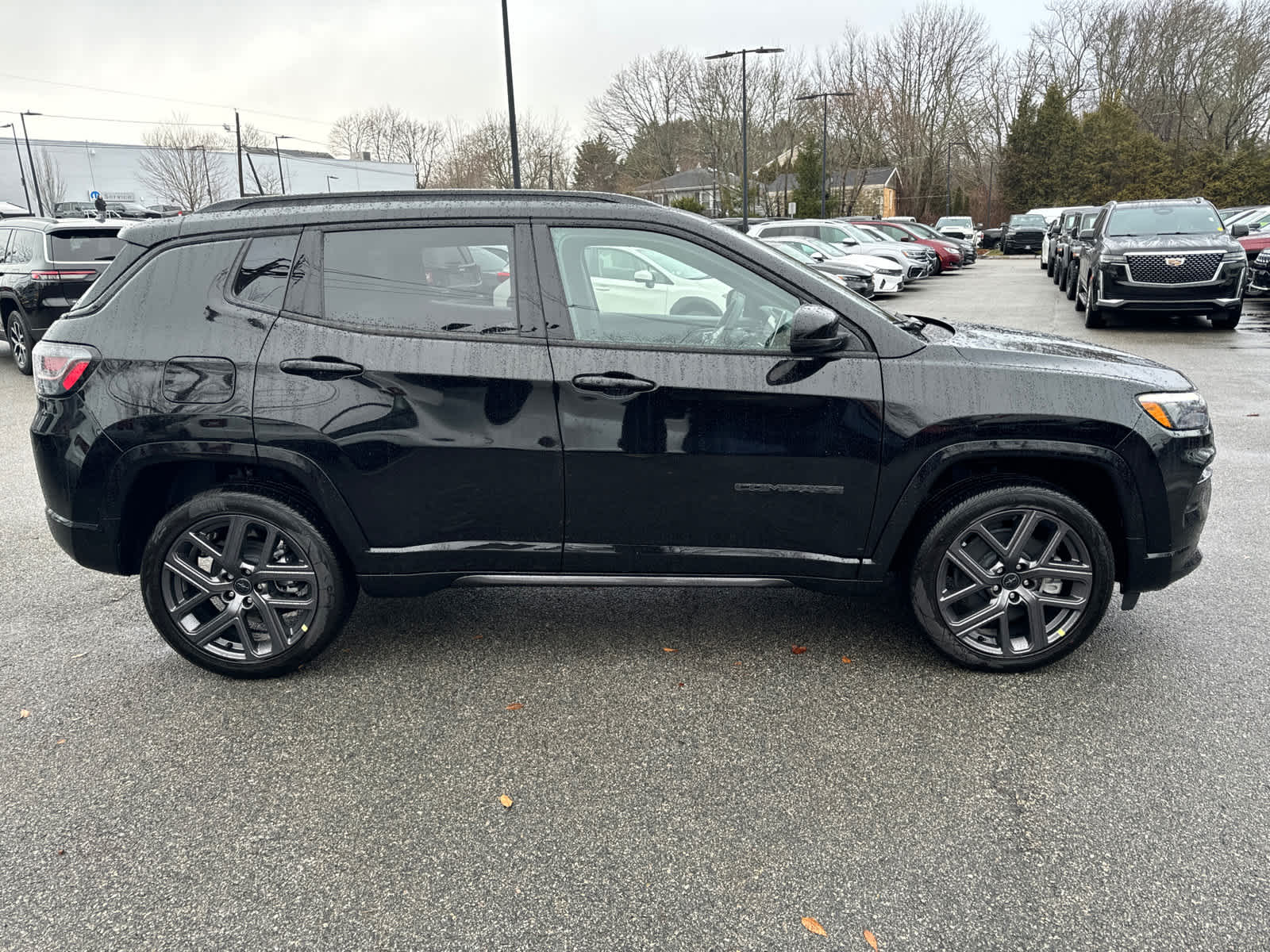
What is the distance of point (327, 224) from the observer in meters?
3.59

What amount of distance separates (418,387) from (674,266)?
3.51 feet

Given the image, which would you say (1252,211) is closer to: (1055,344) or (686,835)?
(1055,344)

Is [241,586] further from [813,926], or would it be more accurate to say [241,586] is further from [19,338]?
[19,338]

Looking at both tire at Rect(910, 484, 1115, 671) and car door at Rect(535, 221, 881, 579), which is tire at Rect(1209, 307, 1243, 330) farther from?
car door at Rect(535, 221, 881, 579)

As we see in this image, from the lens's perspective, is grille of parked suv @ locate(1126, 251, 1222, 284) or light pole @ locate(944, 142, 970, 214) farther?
light pole @ locate(944, 142, 970, 214)

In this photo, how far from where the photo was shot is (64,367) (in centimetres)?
360

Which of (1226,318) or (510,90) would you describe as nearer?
(1226,318)

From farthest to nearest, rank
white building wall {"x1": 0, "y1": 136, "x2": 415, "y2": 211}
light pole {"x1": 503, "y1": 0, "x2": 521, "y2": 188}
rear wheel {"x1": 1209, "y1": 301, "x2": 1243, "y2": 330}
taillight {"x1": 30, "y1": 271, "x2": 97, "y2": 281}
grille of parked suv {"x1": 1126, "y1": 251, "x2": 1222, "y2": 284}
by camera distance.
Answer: white building wall {"x1": 0, "y1": 136, "x2": 415, "y2": 211}
light pole {"x1": 503, "y1": 0, "x2": 521, "y2": 188}
rear wheel {"x1": 1209, "y1": 301, "x2": 1243, "y2": 330}
grille of parked suv {"x1": 1126, "y1": 251, "x2": 1222, "y2": 284}
taillight {"x1": 30, "y1": 271, "x2": 97, "y2": 281}

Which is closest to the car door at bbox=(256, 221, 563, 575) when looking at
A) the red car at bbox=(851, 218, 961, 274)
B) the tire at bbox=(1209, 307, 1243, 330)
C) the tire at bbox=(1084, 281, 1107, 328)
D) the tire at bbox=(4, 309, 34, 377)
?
the tire at bbox=(4, 309, 34, 377)

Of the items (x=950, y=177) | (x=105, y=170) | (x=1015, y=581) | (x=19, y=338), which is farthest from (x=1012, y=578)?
(x=105, y=170)

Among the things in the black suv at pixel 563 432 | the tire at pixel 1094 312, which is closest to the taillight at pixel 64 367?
the black suv at pixel 563 432

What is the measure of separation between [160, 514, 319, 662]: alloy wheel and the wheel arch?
7.21 ft

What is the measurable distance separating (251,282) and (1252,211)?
25.2 m

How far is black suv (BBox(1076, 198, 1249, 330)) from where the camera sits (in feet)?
43.6
